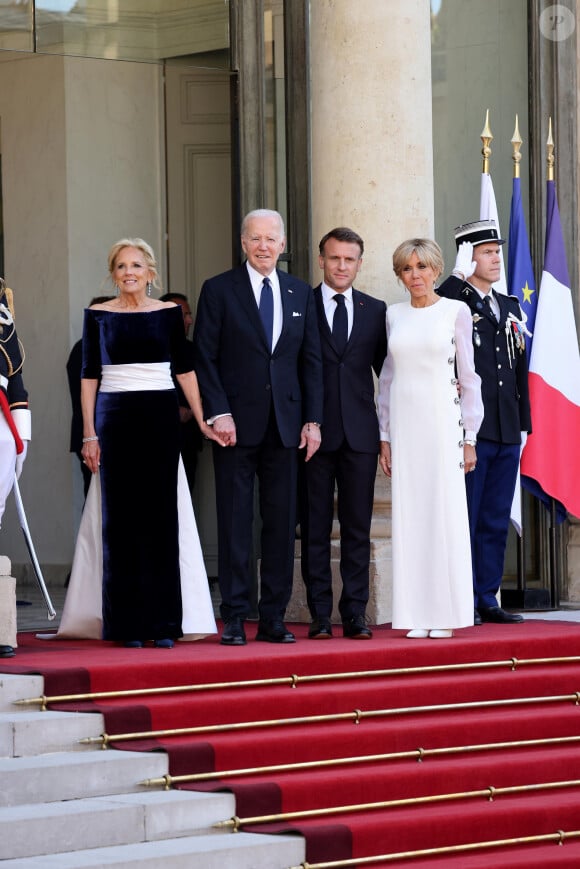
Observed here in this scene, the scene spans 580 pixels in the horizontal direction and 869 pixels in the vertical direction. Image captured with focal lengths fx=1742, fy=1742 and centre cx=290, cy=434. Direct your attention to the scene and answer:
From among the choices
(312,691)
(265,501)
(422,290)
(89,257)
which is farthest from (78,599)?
(89,257)

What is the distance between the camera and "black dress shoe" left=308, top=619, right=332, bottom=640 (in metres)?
7.32

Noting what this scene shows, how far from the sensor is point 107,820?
210 inches

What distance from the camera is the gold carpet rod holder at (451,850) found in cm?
548

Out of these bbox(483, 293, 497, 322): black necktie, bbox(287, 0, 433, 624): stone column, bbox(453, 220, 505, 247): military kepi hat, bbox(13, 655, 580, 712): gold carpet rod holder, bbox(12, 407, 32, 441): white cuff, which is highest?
bbox(287, 0, 433, 624): stone column

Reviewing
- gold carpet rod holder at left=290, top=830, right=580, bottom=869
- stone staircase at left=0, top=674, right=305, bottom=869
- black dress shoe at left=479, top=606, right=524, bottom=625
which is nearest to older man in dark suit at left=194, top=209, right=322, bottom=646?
black dress shoe at left=479, top=606, right=524, bottom=625

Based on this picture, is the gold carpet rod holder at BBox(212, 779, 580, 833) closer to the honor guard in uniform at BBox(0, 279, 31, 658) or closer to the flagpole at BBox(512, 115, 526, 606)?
the honor guard in uniform at BBox(0, 279, 31, 658)

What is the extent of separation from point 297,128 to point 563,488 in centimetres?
241

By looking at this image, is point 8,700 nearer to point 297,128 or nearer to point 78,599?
point 78,599

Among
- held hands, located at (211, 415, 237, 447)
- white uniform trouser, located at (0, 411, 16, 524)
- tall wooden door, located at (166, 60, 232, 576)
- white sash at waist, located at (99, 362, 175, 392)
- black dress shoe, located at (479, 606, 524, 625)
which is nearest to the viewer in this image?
white uniform trouser, located at (0, 411, 16, 524)

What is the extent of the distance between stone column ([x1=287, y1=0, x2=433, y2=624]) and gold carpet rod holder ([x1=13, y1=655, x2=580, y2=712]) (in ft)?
5.02

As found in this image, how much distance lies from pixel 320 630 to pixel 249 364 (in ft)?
3.81

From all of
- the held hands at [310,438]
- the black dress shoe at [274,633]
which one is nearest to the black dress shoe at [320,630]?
the black dress shoe at [274,633]

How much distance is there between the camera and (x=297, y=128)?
9.42 metres

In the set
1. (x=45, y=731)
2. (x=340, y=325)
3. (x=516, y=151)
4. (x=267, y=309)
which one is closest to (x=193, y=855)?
(x=45, y=731)
